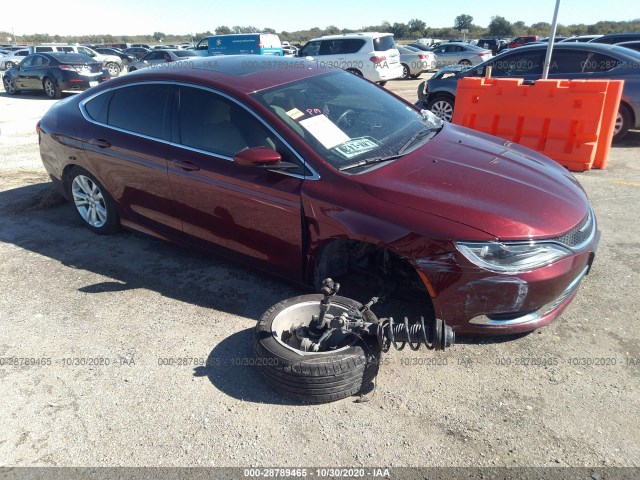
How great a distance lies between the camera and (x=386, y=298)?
11.4ft

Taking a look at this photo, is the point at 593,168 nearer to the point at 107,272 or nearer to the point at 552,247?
the point at 552,247

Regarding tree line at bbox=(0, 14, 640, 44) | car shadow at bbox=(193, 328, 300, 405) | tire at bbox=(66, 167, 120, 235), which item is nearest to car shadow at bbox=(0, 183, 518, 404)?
car shadow at bbox=(193, 328, 300, 405)

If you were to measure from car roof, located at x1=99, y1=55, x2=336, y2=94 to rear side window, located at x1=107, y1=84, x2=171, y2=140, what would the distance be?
0.09 m

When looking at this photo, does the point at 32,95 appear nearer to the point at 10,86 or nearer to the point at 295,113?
the point at 10,86

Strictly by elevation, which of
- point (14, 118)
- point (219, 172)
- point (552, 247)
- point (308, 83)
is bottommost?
point (14, 118)

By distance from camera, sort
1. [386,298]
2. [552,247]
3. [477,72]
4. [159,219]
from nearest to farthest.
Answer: [552,247] → [386,298] → [159,219] → [477,72]

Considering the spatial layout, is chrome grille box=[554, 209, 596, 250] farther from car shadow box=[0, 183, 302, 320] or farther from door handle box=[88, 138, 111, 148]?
door handle box=[88, 138, 111, 148]

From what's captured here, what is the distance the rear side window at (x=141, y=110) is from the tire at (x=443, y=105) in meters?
6.39

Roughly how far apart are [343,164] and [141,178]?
1.86 m

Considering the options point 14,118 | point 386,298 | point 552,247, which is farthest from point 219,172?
point 14,118

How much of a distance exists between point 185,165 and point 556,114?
528cm

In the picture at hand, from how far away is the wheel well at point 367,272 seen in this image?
3.33 metres

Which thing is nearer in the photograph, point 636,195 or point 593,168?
point 636,195

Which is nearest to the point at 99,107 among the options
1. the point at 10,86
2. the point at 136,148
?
the point at 136,148
